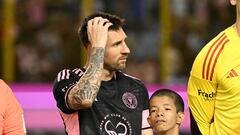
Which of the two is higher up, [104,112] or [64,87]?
[64,87]

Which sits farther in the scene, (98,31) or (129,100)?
(129,100)

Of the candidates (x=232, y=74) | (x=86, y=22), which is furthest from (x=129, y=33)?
(x=232, y=74)

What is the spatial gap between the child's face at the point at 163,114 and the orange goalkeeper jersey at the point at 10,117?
2.70ft

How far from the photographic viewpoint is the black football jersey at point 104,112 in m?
5.76

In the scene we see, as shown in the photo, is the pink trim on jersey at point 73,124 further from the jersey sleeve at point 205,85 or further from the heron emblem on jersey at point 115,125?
the jersey sleeve at point 205,85

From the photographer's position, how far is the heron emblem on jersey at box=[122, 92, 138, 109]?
587 cm

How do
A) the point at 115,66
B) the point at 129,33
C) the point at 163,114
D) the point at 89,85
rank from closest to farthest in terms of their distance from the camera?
the point at 89,85 → the point at 115,66 → the point at 163,114 → the point at 129,33

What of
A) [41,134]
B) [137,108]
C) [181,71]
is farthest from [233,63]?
[181,71]

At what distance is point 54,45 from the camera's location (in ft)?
42.5

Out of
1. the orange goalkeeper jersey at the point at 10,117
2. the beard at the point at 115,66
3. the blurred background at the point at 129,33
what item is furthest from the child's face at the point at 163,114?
the blurred background at the point at 129,33

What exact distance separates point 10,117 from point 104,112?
1.82 feet

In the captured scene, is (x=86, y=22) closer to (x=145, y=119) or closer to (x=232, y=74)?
(x=145, y=119)

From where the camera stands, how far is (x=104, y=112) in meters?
5.78

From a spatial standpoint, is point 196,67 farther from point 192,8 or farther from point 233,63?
point 192,8
